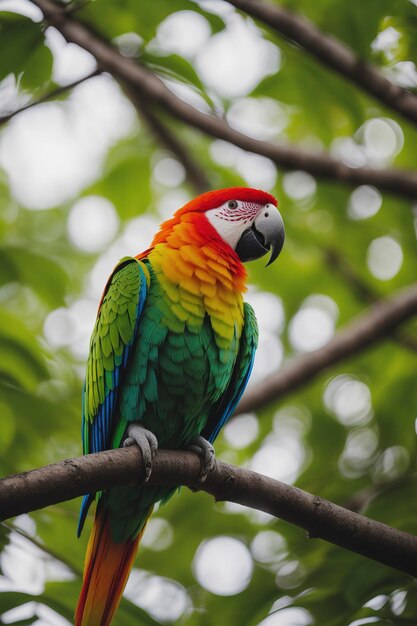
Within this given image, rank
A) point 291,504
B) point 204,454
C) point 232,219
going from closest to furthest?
point 291,504, point 204,454, point 232,219

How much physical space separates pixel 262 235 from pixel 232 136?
0.64 metres

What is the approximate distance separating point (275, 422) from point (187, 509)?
160 centimetres

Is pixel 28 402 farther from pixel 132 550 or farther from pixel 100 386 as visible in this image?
pixel 132 550

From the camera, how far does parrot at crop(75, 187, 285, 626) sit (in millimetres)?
3182

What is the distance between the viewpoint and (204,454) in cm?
303

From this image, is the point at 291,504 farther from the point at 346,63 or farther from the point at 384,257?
the point at 384,257

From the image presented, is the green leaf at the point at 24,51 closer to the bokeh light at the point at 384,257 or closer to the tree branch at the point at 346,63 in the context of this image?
the tree branch at the point at 346,63

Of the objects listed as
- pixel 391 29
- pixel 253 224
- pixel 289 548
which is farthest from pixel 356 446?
pixel 391 29

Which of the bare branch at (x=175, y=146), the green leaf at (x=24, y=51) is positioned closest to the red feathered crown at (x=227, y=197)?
the green leaf at (x=24, y=51)

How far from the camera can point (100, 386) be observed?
3299mm

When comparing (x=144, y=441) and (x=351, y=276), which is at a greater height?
(x=351, y=276)

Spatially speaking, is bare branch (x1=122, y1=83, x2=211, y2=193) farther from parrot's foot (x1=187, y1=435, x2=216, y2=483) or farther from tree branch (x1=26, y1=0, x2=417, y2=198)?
parrot's foot (x1=187, y1=435, x2=216, y2=483)

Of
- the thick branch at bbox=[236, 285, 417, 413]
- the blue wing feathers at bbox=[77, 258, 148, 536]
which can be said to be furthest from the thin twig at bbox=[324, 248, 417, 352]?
the blue wing feathers at bbox=[77, 258, 148, 536]

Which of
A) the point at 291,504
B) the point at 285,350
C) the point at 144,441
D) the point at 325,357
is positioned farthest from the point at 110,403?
the point at 285,350
